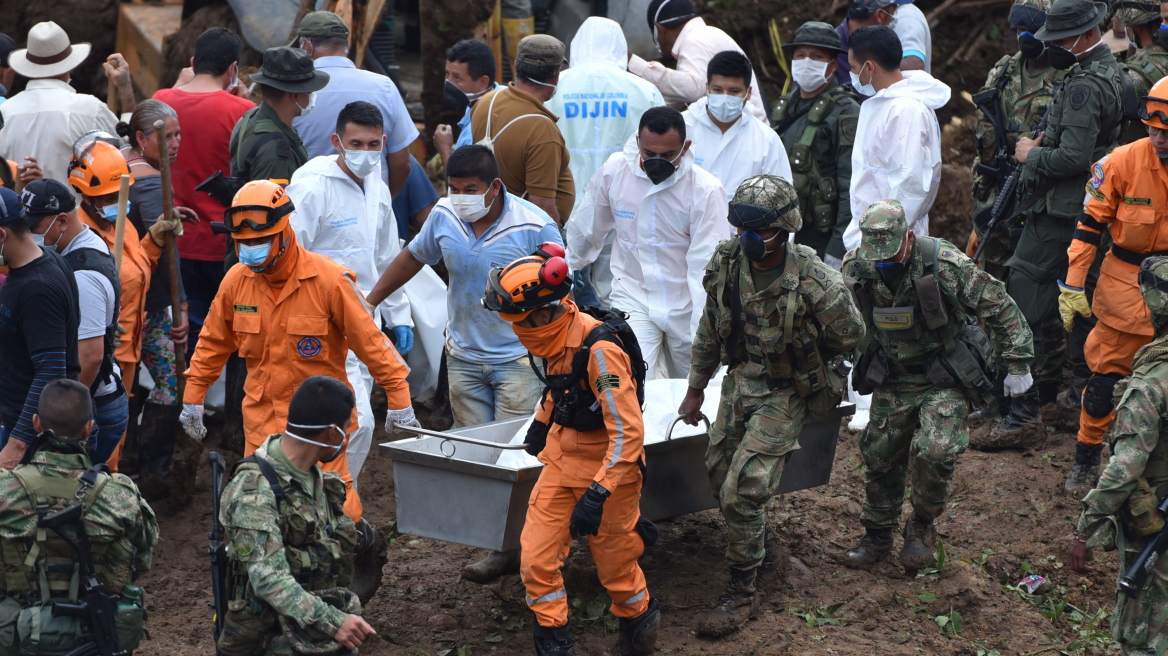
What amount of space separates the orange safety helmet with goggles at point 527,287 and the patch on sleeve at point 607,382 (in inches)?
15.1

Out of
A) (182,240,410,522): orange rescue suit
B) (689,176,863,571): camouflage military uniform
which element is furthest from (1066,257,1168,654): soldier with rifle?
(182,240,410,522): orange rescue suit

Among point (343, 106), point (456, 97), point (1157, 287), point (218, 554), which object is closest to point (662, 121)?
point (456, 97)

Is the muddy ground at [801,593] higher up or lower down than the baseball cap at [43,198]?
lower down

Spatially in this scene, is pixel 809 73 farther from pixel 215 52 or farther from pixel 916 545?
pixel 215 52

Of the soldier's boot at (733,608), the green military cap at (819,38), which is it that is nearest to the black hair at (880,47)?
the green military cap at (819,38)

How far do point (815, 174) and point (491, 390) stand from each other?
2.97m

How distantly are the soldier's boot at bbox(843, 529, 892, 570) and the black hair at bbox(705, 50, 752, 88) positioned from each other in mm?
3041

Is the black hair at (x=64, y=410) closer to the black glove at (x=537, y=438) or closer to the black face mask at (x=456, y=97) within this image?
the black glove at (x=537, y=438)

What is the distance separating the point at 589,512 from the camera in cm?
522

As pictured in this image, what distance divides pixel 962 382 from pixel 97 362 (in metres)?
4.26

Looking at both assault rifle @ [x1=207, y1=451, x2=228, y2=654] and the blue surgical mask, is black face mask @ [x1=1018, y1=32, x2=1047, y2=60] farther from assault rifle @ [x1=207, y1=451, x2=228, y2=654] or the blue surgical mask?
assault rifle @ [x1=207, y1=451, x2=228, y2=654]

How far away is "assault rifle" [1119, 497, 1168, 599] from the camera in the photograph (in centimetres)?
507

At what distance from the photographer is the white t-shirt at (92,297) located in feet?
19.4

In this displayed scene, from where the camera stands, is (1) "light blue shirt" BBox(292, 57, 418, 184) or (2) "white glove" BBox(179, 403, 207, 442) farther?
(1) "light blue shirt" BBox(292, 57, 418, 184)
